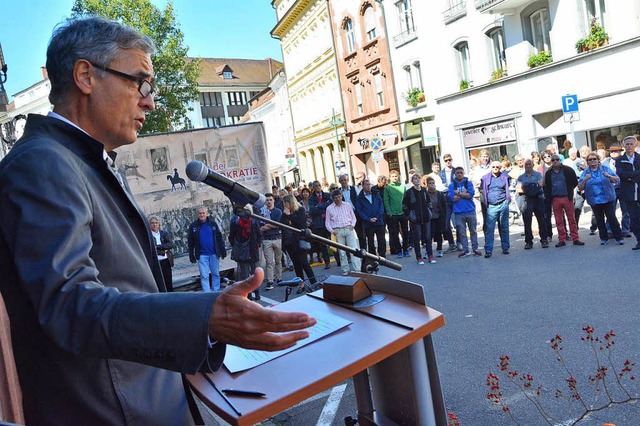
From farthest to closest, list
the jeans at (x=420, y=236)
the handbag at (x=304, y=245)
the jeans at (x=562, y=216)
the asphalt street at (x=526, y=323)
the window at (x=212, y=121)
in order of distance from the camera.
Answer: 1. the window at (x=212, y=121)
2. the jeans at (x=420, y=236)
3. the jeans at (x=562, y=216)
4. the handbag at (x=304, y=245)
5. the asphalt street at (x=526, y=323)

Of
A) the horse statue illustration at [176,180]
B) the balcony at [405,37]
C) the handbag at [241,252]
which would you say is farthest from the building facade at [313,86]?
the handbag at [241,252]

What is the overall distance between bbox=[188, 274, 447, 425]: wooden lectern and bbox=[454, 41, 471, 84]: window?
23202mm

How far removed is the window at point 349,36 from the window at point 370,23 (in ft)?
6.91

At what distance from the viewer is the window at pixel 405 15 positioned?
2672 centimetres

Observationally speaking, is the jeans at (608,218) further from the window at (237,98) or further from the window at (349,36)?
the window at (237,98)

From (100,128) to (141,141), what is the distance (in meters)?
10.3

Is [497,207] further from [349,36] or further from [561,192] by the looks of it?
[349,36]

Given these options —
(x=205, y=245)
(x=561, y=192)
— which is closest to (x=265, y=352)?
(x=205, y=245)

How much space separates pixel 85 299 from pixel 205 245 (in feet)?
33.7

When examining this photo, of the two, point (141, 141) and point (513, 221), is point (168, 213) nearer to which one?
point (141, 141)

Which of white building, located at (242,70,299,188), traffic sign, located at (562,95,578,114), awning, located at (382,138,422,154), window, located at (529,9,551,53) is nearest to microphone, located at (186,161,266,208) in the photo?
traffic sign, located at (562,95,578,114)

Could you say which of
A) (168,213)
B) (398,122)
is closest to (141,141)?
(168,213)

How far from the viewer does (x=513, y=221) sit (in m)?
15.2

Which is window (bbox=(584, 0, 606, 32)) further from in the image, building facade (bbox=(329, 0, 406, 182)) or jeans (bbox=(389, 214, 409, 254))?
jeans (bbox=(389, 214, 409, 254))
